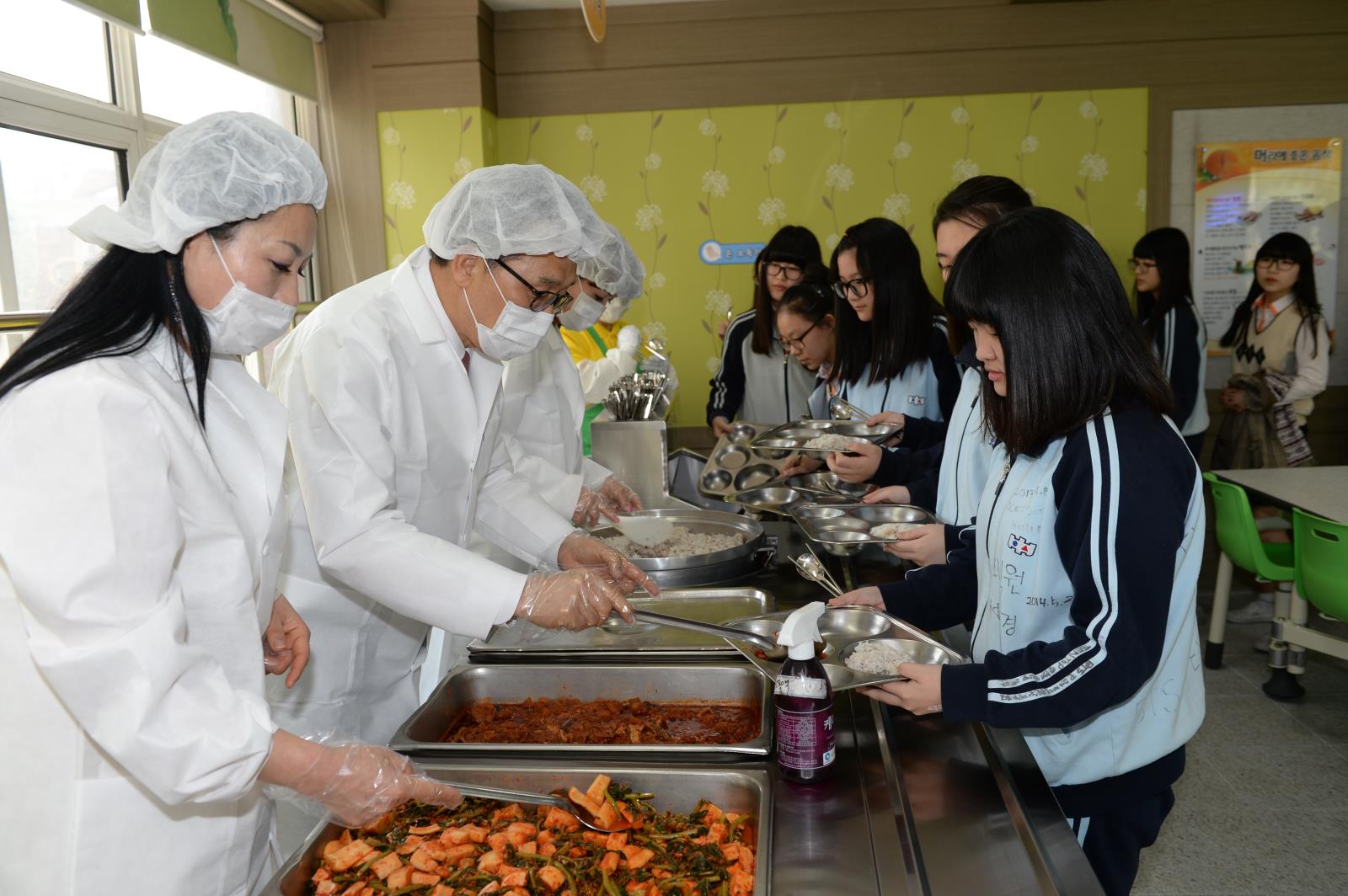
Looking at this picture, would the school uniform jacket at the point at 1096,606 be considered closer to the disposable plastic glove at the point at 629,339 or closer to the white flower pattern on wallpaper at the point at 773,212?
the disposable plastic glove at the point at 629,339

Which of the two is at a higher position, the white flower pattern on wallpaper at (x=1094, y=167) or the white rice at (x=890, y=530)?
the white flower pattern on wallpaper at (x=1094, y=167)

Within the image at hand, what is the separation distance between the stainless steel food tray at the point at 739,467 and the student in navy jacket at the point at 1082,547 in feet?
4.32

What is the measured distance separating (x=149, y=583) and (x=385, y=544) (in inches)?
20.6

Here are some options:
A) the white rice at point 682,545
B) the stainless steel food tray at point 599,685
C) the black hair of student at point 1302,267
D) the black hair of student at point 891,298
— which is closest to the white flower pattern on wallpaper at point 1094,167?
the black hair of student at point 1302,267

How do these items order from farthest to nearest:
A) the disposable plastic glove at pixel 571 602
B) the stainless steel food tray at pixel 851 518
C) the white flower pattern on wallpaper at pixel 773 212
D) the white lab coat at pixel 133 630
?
the white flower pattern on wallpaper at pixel 773 212, the stainless steel food tray at pixel 851 518, the disposable plastic glove at pixel 571 602, the white lab coat at pixel 133 630

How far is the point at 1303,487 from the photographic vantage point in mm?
A: 3195

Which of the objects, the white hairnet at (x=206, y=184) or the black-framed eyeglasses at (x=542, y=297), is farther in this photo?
the black-framed eyeglasses at (x=542, y=297)

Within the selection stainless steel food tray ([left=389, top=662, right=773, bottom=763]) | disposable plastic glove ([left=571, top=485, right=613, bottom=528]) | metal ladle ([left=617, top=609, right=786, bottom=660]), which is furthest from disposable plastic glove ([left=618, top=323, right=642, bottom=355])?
metal ladle ([left=617, top=609, right=786, bottom=660])

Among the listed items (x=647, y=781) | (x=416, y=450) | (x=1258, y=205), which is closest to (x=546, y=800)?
(x=647, y=781)

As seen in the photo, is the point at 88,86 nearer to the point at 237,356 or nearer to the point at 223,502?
the point at 237,356

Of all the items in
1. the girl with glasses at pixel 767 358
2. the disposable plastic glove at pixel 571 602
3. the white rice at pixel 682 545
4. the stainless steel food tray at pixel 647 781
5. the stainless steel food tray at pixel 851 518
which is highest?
the girl with glasses at pixel 767 358

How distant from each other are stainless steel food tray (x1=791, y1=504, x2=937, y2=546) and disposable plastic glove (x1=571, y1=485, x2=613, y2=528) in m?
0.52

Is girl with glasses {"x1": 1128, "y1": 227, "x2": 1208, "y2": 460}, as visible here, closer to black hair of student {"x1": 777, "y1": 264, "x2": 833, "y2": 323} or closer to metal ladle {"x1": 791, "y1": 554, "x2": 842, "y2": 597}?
black hair of student {"x1": 777, "y1": 264, "x2": 833, "y2": 323}

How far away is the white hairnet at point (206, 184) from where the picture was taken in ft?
3.20
